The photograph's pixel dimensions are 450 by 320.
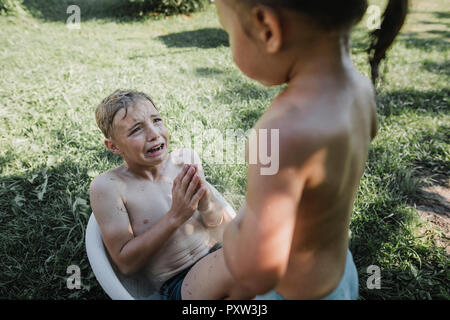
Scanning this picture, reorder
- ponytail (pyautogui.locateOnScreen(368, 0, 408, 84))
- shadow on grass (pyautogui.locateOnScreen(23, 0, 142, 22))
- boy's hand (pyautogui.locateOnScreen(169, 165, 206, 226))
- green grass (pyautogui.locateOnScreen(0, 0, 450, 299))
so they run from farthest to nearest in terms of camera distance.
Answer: shadow on grass (pyautogui.locateOnScreen(23, 0, 142, 22)), green grass (pyautogui.locateOnScreen(0, 0, 450, 299)), boy's hand (pyautogui.locateOnScreen(169, 165, 206, 226)), ponytail (pyautogui.locateOnScreen(368, 0, 408, 84))

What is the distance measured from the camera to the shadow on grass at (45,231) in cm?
184

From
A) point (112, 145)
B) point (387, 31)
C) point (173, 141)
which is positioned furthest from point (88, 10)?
point (387, 31)

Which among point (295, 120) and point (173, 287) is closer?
point (295, 120)

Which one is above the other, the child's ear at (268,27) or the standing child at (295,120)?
the child's ear at (268,27)

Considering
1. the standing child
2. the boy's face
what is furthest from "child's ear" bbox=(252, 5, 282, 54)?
the boy's face

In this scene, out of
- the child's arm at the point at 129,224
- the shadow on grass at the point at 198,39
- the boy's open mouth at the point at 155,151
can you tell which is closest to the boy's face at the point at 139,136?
the boy's open mouth at the point at 155,151

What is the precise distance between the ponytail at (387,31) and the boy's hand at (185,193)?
0.75 m

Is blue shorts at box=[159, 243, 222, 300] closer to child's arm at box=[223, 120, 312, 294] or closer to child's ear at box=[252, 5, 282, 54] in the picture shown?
child's arm at box=[223, 120, 312, 294]

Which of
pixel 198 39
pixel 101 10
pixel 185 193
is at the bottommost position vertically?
pixel 185 193

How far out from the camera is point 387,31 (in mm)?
998

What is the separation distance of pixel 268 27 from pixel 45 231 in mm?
2005

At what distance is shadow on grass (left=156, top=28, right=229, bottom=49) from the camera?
620 cm

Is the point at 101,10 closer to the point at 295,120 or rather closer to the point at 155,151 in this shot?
the point at 155,151

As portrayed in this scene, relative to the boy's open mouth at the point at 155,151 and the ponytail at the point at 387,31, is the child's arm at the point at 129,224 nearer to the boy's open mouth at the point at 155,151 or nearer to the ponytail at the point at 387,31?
the boy's open mouth at the point at 155,151
